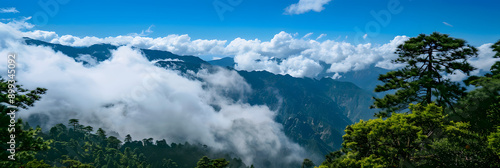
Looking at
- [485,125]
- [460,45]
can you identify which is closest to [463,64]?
[460,45]

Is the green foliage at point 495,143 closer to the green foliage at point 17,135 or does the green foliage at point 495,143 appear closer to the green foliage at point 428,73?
the green foliage at point 428,73

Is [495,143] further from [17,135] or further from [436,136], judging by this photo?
[17,135]

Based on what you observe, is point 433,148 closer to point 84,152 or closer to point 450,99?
point 450,99

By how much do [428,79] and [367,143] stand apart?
1254 cm

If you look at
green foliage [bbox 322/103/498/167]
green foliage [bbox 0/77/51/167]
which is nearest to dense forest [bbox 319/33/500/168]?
green foliage [bbox 322/103/498/167]

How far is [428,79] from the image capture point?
87.4 feet

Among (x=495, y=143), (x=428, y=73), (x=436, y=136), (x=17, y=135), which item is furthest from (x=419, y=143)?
(x=17, y=135)

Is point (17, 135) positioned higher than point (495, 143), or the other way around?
point (17, 135)

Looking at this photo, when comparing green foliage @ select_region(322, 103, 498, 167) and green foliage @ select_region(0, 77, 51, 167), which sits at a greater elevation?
green foliage @ select_region(0, 77, 51, 167)

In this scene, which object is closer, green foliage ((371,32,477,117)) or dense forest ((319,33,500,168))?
dense forest ((319,33,500,168))

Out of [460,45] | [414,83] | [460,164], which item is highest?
Result: [460,45]

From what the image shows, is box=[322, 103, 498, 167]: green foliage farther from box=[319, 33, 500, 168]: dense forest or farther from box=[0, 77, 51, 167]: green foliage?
box=[0, 77, 51, 167]: green foliage

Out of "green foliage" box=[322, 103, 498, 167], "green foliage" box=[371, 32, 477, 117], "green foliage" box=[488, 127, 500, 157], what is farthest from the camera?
"green foliage" box=[371, 32, 477, 117]

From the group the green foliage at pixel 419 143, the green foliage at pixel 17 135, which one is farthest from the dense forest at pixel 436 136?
the green foliage at pixel 17 135
